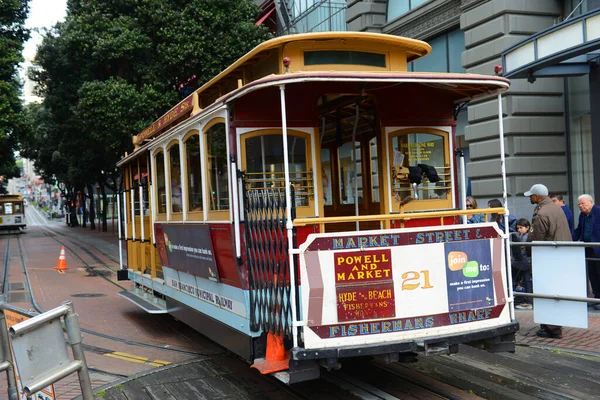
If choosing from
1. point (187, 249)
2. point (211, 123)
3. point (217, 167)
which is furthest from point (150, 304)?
point (211, 123)

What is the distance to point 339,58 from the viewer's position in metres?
6.36

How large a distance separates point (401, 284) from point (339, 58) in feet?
8.08

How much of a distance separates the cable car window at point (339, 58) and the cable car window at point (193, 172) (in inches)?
67.2

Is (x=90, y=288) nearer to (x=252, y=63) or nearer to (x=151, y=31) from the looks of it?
(x=151, y=31)

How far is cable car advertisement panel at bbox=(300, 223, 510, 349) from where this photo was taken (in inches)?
203

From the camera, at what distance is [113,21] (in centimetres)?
1948

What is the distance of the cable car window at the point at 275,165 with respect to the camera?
6238mm

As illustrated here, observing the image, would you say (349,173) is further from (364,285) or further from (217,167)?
(364,285)

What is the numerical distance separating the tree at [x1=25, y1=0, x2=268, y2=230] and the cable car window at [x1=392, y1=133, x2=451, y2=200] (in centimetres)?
1231

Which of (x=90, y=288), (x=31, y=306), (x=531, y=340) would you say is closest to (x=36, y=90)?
(x=90, y=288)

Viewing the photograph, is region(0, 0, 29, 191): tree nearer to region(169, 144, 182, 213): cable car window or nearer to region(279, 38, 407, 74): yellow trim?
region(169, 144, 182, 213): cable car window

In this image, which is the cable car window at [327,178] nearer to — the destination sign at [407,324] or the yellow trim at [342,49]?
the yellow trim at [342,49]

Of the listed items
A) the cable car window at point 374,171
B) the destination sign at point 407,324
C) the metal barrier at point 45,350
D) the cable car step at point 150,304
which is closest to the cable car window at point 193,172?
the cable car window at point 374,171

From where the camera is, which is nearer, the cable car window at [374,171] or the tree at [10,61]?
the cable car window at [374,171]
